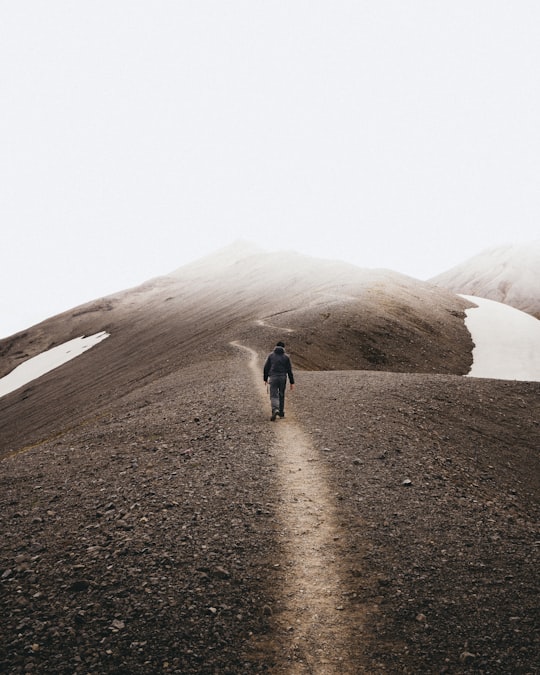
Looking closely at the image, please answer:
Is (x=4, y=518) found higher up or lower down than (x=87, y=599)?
higher up

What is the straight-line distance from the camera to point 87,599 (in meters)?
7.75

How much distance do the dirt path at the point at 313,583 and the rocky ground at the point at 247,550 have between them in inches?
3.5

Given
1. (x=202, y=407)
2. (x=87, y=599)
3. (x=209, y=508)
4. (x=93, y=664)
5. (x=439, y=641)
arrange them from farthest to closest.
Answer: (x=202, y=407) < (x=209, y=508) < (x=87, y=599) < (x=439, y=641) < (x=93, y=664)

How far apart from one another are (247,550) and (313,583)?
161 cm

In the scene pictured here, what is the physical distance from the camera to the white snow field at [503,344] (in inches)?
2099

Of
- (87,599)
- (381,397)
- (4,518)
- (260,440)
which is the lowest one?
(381,397)

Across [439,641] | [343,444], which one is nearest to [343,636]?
[439,641]

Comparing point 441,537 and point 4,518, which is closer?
point 441,537

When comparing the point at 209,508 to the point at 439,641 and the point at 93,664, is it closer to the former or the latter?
the point at 93,664

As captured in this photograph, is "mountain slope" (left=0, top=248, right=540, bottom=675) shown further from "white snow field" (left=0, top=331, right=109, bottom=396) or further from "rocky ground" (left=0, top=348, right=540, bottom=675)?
"white snow field" (left=0, top=331, right=109, bottom=396)

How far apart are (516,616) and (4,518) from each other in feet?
38.9

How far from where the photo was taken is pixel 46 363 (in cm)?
9406

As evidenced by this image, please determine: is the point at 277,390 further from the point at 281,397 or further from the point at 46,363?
the point at 46,363

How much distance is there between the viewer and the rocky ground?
695cm
